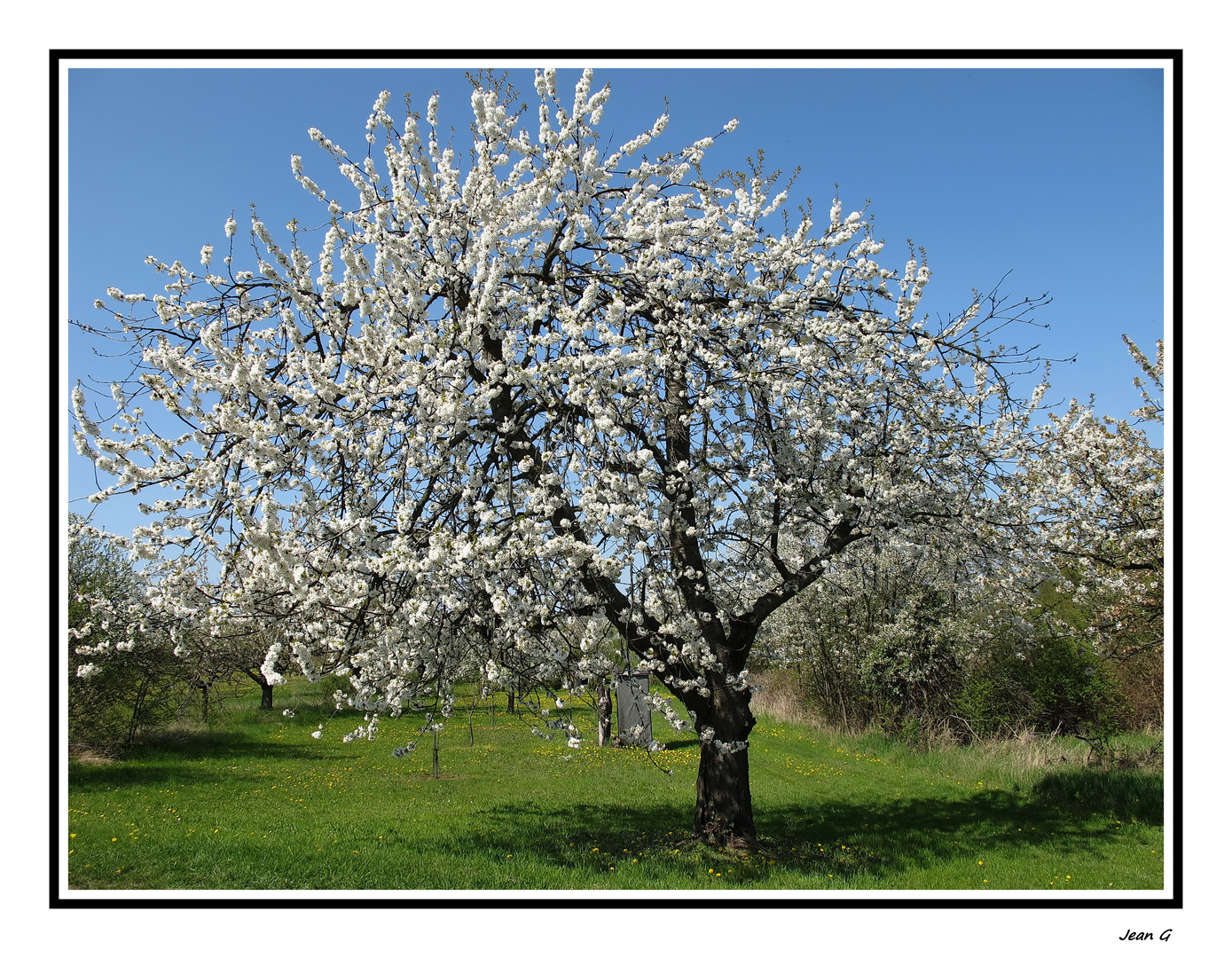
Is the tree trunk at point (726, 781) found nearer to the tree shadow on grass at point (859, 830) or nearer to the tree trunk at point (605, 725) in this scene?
the tree shadow on grass at point (859, 830)

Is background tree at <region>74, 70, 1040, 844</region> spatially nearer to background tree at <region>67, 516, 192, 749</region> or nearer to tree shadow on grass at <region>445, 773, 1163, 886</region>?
tree shadow on grass at <region>445, 773, 1163, 886</region>

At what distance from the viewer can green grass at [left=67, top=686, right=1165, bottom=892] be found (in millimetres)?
6410

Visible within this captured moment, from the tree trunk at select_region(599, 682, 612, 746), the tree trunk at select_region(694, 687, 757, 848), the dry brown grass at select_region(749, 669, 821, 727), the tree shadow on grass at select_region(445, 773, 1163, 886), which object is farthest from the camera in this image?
the dry brown grass at select_region(749, 669, 821, 727)

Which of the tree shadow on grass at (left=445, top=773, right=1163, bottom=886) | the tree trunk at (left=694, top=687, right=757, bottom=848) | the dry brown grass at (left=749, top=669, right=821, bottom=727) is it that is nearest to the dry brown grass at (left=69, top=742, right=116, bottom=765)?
the tree shadow on grass at (left=445, top=773, right=1163, bottom=886)

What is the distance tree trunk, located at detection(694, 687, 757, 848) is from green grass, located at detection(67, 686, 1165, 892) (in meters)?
0.27

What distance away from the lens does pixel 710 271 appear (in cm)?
655

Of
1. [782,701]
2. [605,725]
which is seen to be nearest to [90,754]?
[605,725]

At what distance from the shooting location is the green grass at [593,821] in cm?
641

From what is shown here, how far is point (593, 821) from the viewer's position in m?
8.91

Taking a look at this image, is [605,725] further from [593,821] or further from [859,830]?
[859,830]

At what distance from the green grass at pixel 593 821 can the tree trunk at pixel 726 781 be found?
0.88 ft

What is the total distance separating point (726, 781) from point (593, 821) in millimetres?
2265
